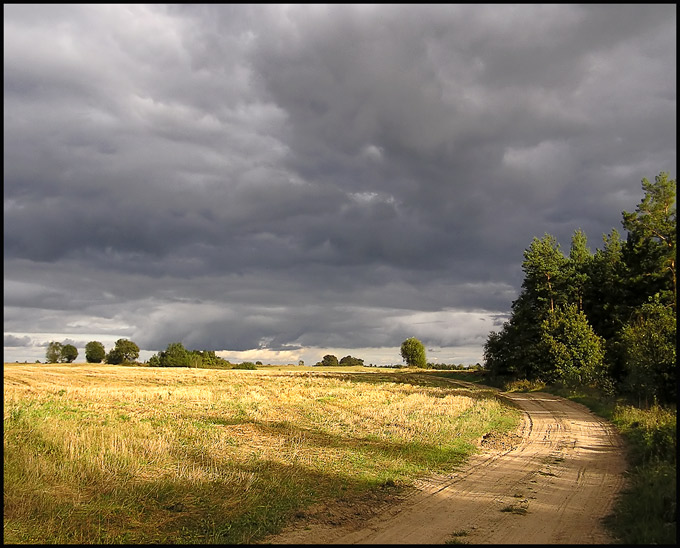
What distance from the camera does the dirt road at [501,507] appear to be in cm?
935

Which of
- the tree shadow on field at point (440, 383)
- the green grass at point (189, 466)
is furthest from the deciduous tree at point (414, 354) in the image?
the green grass at point (189, 466)

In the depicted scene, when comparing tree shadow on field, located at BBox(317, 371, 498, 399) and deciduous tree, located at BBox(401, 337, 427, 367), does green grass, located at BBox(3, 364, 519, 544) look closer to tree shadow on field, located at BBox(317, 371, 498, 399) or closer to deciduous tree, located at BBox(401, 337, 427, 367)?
tree shadow on field, located at BBox(317, 371, 498, 399)

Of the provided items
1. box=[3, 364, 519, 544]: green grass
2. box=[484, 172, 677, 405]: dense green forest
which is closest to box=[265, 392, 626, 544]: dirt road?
box=[3, 364, 519, 544]: green grass

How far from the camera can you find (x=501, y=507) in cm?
1117

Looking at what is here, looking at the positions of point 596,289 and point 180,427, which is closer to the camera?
point 180,427

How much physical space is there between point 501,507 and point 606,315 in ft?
191

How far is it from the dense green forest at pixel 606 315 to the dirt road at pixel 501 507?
39.5 ft

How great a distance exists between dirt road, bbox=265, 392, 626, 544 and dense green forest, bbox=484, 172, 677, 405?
12.0m

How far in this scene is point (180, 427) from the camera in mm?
18859

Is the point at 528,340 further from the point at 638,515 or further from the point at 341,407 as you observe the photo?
the point at 638,515

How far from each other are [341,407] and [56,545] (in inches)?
823

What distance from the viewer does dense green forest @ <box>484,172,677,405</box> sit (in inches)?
1111

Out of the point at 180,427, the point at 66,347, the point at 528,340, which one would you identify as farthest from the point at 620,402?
the point at 66,347

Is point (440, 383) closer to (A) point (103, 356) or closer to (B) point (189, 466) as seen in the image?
(B) point (189, 466)
